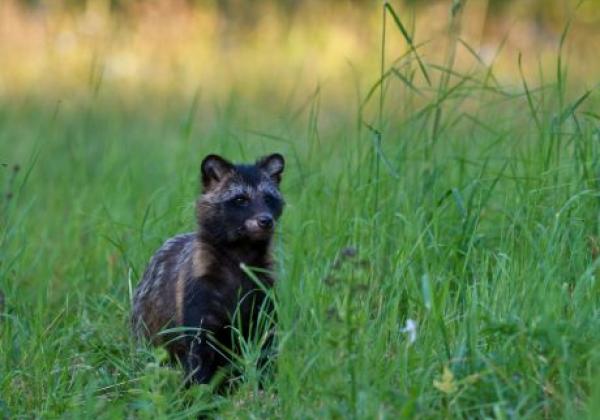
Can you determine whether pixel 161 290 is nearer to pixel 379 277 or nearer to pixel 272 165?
pixel 272 165

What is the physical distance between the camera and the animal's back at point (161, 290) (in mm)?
6316

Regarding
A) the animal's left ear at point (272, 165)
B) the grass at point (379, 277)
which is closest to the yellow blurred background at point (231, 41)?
the grass at point (379, 277)

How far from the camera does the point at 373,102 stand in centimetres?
1129

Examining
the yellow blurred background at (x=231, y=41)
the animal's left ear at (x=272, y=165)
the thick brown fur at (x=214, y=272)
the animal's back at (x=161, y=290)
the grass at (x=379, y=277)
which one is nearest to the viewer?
the grass at (x=379, y=277)

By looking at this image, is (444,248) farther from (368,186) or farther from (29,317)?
(29,317)

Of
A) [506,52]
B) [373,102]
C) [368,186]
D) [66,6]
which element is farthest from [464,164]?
[66,6]

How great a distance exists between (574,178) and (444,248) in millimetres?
751

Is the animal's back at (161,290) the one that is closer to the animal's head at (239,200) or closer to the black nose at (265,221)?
the animal's head at (239,200)

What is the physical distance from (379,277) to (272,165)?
3.43ft

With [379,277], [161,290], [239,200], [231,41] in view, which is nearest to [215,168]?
[239,200]

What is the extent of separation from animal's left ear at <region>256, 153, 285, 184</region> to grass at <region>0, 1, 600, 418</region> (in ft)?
1.05

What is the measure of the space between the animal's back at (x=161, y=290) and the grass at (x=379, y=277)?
0.15 metres

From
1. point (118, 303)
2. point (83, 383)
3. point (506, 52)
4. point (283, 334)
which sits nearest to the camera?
point (283, 334)

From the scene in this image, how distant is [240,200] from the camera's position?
6.34 meters
